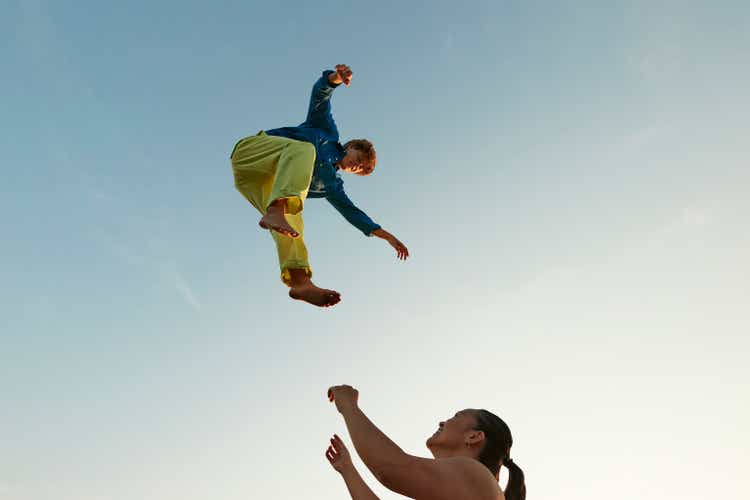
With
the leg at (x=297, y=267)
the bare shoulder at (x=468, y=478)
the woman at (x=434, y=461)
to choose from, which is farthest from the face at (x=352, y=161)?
the bare shoulder at (x=468, y=478)

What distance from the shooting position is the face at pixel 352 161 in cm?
621

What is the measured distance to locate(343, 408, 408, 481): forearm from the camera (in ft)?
9.03

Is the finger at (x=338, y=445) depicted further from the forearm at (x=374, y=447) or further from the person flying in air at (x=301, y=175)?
the person flying in air at (x=301, y=175)

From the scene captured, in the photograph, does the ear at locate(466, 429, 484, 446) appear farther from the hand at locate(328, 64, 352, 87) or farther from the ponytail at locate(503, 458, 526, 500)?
the hand at locate(328, 64, 352, 87)

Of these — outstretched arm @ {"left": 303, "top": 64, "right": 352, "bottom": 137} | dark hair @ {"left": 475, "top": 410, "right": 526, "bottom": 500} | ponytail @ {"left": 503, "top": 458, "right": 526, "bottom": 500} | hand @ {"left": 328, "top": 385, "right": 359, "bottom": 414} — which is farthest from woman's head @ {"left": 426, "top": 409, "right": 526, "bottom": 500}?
outstretched arm @ {"left": 303, "top": 64, "right": 352, "bottom": 137}

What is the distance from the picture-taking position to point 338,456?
3.64 m

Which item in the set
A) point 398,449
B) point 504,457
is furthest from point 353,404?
point 504,457

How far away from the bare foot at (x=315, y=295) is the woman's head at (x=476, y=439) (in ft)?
5.34

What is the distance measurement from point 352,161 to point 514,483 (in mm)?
3479

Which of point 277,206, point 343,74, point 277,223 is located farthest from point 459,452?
point 343,74

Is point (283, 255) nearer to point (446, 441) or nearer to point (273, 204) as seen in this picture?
point (273, 204)

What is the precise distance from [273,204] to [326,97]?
1401 millimetres

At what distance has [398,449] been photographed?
9.16ft

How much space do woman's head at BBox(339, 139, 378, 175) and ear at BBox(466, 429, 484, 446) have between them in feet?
11.1
